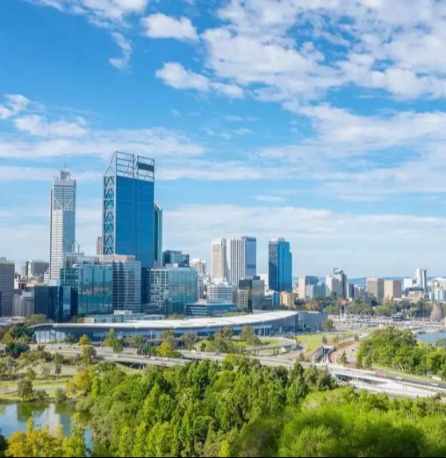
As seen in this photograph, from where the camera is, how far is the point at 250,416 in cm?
1498

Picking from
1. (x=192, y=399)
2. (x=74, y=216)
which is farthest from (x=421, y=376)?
Answer: (x=74, y=216)

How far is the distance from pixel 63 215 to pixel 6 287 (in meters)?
31.4

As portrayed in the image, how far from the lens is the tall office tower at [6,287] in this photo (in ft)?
176

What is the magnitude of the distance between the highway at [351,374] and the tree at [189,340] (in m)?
3.66

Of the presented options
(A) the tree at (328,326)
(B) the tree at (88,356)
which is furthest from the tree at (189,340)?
(A) the tree at (328,326)

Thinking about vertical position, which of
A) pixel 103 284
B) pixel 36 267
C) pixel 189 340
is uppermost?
pixel 36 267

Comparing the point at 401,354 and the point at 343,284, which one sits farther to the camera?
the point at 343,284

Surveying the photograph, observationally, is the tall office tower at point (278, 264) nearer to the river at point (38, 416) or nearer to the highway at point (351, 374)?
the highway at point (351, 374)

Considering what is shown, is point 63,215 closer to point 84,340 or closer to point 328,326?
point 328,326

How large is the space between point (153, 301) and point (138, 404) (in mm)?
39888

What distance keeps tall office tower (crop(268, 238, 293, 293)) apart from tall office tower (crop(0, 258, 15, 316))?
41068mm

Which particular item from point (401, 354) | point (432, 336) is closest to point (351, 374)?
point (401, 354)

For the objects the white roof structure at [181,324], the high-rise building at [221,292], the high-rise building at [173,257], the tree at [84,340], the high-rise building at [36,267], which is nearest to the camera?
the tree at [84,340]

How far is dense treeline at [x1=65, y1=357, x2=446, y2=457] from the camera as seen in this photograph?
10.3m
